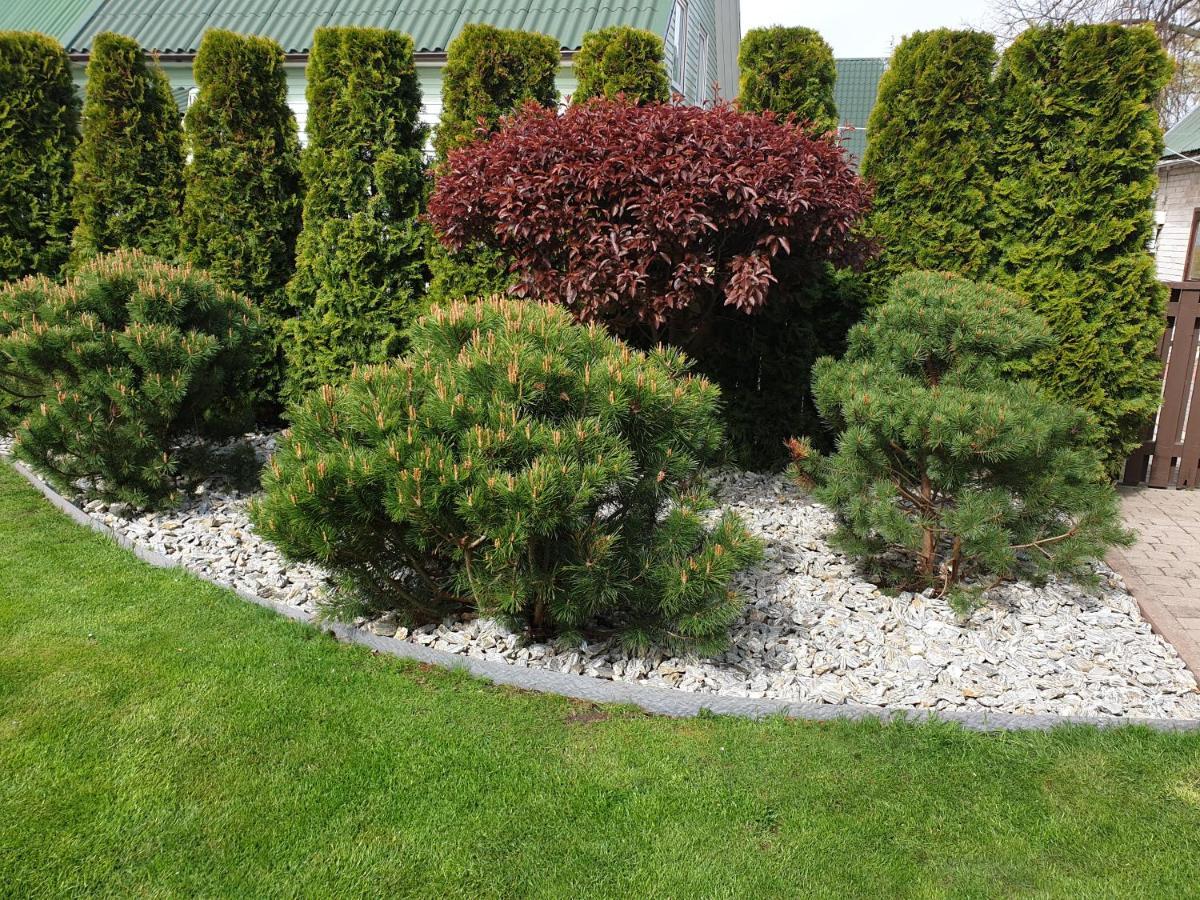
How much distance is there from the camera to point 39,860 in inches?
95.1

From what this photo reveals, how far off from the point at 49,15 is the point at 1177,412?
710 inches

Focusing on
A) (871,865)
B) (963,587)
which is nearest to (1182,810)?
(871,865)

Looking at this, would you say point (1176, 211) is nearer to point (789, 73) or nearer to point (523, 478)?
point (789, 73)

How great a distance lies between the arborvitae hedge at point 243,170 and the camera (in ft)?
21.9

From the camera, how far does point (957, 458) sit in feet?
12.6

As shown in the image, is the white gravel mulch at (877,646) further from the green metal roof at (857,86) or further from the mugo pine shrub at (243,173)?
the green metal roof at (857,86)

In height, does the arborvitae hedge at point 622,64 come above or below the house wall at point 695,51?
below

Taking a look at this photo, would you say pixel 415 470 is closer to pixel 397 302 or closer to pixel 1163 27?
pixel 397 302

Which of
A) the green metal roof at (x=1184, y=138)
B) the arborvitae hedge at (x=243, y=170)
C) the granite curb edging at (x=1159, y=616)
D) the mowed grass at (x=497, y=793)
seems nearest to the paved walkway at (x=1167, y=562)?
the granite curb edging at (x=1159, y=616)

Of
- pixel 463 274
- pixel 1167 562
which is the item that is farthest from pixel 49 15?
pixel 1167 562

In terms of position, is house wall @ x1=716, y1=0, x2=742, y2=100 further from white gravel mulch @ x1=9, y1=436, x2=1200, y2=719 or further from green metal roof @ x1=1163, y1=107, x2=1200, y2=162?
white gravel mulch @ x1=9, y1=436, x2=1200, y2=719

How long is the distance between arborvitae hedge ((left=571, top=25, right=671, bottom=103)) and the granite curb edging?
429 centimetres

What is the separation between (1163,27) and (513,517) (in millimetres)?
24417

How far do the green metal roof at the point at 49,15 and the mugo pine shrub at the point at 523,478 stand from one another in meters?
14.5
